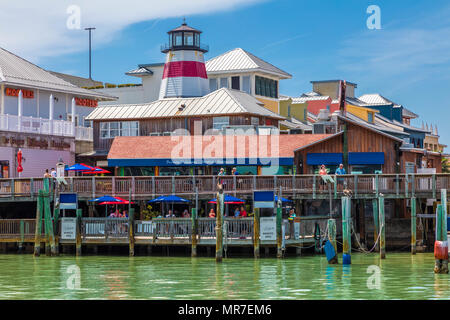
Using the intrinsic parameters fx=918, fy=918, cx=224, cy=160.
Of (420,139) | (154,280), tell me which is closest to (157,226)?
(154,280)

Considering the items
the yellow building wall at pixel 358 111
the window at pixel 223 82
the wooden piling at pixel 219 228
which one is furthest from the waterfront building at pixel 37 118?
the yellow building wall at pixel 358 111

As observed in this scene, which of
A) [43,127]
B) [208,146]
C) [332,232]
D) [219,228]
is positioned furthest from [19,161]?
[332,232]

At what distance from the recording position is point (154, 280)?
117ft

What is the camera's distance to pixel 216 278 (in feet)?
118

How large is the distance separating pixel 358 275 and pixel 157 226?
504 inches

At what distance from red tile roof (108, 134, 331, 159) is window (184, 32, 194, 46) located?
16.8 m

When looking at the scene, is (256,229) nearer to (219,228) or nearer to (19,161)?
(219,228)

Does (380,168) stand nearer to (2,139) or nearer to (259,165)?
(259,165)

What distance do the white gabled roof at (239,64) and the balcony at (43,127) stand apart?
1662 centimetres

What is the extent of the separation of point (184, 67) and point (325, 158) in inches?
875

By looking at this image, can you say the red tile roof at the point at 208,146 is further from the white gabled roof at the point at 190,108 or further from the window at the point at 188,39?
the window at the point at 188,39

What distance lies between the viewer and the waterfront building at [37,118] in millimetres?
62375

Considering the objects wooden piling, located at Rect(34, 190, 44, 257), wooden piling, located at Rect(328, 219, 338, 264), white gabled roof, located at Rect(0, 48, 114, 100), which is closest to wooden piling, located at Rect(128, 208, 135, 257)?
wooden piling, located at Rect(34, 190, 44, 257)
